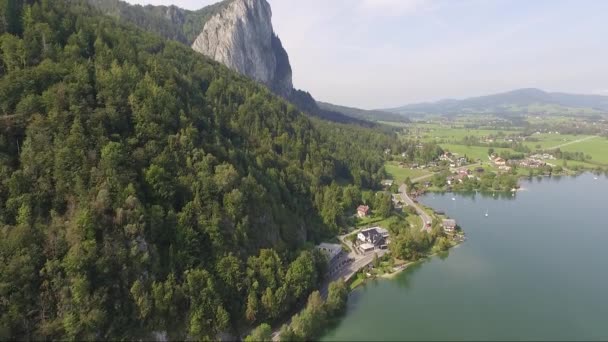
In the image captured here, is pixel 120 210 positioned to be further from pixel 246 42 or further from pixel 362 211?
pixel 246 42

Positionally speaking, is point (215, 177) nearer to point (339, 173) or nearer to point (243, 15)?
point (339, 173)

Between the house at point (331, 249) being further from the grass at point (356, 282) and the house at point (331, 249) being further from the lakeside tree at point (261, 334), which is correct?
the lakeside tree at point (261, 334)

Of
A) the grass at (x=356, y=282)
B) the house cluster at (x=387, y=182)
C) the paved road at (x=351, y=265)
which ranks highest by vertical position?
the house cluster at (x=387, y=182)

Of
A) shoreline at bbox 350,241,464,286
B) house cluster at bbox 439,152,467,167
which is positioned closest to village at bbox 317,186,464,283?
shoreline at bbox 350,241,464,286

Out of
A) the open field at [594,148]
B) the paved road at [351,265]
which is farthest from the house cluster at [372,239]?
the open field at [594,148]

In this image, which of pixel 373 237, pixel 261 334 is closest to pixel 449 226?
pixel 373 237

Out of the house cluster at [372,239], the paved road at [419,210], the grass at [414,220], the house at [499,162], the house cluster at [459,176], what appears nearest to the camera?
the house cluster at [372,239]
